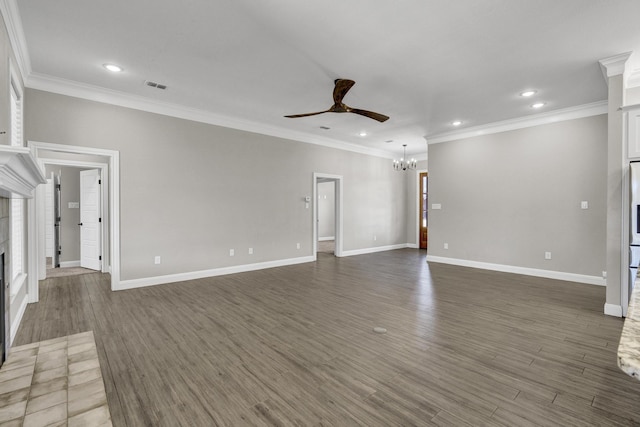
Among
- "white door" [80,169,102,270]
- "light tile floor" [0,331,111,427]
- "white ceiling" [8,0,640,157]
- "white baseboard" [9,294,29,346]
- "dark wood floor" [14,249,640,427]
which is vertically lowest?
"dark wood floor" [14,249,640,427]

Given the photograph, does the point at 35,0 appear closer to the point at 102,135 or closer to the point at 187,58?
the point at 187,58

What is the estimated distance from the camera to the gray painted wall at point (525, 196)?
5.05m

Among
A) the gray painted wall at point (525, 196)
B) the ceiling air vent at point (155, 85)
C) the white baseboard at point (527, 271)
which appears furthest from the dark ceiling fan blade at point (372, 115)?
the white baseboard at point (527, 271)

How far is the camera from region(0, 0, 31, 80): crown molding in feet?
8.41

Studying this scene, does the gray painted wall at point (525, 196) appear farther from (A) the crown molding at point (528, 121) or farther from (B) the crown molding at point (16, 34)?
(B) the crown molding at point (16, 34)

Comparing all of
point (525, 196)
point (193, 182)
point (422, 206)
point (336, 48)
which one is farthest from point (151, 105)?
point (422, 206)

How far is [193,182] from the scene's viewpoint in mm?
5316

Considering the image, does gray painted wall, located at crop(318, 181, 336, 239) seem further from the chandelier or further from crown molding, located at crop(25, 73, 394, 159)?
crown molding, located at crop(25, 73, 394, 159)

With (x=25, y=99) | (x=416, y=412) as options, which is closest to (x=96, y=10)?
(x=25, y=99)

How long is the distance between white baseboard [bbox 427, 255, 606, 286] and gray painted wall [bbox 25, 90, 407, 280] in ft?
10.5

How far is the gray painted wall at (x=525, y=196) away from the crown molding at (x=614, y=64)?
182 cm

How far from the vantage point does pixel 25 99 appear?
154 inches

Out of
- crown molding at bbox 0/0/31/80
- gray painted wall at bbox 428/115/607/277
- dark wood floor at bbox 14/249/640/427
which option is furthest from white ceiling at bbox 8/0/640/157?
dark wood floor at bbox 14/249/640/427

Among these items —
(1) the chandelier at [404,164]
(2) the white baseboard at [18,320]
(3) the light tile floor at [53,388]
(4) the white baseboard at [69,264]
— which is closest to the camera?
(3) the light tile floor at [53,388]
